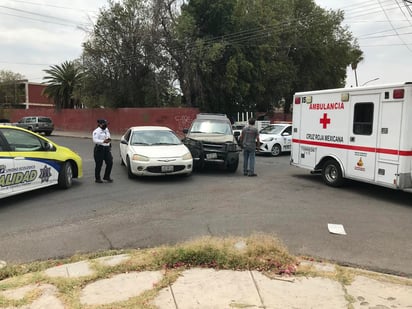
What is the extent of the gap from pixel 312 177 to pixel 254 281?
8.04 meters

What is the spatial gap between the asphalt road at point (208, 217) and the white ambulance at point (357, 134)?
22.6 inches

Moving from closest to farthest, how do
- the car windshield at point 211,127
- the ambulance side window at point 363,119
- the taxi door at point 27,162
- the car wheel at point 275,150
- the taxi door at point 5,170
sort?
the taxi door at point 5,170 < the taxi door at point 27,162 < the ambulance side window at point 363,119 < the car windshield at point 211,127 < the car wheel at point 275,150

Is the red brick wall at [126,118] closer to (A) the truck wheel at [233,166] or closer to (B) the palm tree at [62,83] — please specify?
(B) the palm tree at [62,83]

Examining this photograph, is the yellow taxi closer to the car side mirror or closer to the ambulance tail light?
the car side mirror

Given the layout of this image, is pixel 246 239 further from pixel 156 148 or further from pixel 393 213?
pixel 156 148

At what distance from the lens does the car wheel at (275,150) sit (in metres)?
17.9

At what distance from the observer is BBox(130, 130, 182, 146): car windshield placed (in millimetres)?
11359

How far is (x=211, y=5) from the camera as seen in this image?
28.2m

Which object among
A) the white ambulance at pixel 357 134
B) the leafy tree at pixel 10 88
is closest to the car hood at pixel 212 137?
the white ambulance at pixel 357 134

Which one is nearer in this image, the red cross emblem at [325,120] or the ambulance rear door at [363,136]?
the ambulance rear door at [363,136]

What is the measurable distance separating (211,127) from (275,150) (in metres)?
5.49

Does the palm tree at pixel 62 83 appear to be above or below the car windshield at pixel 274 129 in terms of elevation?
above

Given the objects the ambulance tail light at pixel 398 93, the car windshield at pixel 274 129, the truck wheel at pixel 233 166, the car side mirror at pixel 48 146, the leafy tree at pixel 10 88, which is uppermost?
the leafy tree at pixel 10 88

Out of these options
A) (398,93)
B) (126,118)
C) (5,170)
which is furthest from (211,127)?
(126,118)
